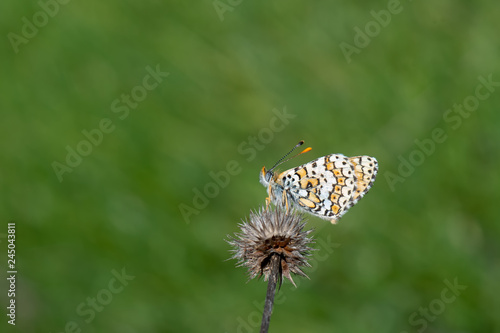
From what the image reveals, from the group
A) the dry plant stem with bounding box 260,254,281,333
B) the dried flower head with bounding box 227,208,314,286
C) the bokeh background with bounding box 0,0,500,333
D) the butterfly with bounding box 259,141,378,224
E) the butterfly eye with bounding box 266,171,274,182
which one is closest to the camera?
the dry plant stem with bounding box 260,254,281,333

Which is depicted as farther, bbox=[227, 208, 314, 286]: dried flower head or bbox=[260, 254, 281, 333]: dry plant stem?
bbox=[227, 208, 314, 286]: dried flower head

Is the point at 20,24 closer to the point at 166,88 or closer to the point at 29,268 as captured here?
the point at 166,88

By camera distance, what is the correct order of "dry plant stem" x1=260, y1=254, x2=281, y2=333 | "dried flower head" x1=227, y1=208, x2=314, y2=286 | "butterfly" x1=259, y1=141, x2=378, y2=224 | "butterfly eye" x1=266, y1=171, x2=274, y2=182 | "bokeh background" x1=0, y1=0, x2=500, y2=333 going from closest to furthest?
"dry plant stem" x1=260, y1=254, x2=281, y2=333, "dried flower head" x1=227, y1=208, x2=314, y2=286, "butterfly" x1=259, y1=141, x2=378, y2=224, "butterfly eye" x1=266, y1=171, x2=274, y2=182, "bokeh background" x1=0, y1=0, x2=500, y2=333

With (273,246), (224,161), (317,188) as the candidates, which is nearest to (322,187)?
(317,188)

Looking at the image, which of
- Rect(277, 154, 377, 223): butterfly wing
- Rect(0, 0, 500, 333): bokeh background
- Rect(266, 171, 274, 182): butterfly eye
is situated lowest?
Rect(277, 154, 377, 223): butterfly wing

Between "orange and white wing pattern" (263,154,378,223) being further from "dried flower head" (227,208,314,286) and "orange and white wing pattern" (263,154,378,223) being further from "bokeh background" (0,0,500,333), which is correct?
"bokeh background" (0,0,500,333)

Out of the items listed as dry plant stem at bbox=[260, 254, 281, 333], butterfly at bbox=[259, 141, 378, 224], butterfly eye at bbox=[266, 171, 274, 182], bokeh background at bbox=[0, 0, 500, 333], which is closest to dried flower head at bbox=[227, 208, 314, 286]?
dry plant stem at bbox=[260, 254, 281, 333]

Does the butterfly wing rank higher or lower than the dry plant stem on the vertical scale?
higher

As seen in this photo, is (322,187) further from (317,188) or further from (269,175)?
(269,175)

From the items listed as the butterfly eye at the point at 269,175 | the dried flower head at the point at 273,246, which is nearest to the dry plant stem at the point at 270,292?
the dried flower head at the point at 273,246
